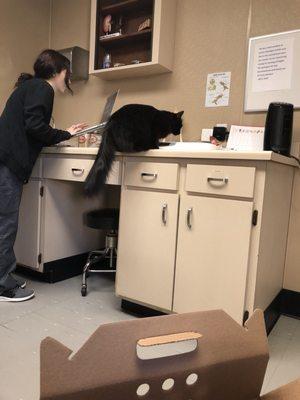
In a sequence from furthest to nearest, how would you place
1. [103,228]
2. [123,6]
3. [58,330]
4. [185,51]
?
[123,6], [185,51], [103,228], [58,330]

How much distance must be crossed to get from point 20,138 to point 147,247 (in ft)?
2.88

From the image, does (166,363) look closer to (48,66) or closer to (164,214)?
(164,214)

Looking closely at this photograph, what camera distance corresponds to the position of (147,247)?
5.16 ft

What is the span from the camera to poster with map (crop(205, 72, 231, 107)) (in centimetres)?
203

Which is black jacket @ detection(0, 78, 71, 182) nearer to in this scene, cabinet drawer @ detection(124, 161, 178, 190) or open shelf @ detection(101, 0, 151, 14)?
cabinet drawer @ detection(124, 161, 178, 190)

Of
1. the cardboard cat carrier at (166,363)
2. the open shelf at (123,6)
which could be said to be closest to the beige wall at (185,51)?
the open shelf at (123,6)

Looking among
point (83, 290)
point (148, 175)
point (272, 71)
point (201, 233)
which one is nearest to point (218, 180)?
point (201, 233)

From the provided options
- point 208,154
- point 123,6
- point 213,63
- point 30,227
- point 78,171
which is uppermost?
point 123,6

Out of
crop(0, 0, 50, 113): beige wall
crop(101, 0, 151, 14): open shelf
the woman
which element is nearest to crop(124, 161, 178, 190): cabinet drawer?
the woman

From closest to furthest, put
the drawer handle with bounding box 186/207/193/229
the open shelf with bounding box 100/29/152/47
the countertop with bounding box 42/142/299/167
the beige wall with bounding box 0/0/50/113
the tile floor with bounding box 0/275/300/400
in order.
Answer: the tile floor with bounding box 0/275/300/400, the countertop with bounding box 42/142/299/167, the drawer handle with bounding box 186/207/193/229, the open shelf with bounding box 100/29/152/47, the beige wall with bounding box 0/0/50/113

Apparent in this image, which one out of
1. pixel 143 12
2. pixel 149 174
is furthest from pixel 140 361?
pixel 143 12

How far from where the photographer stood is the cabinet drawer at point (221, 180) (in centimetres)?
131

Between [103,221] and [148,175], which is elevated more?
[148,175]

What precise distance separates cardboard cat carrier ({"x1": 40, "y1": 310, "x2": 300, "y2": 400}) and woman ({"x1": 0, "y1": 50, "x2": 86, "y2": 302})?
1451 mm
